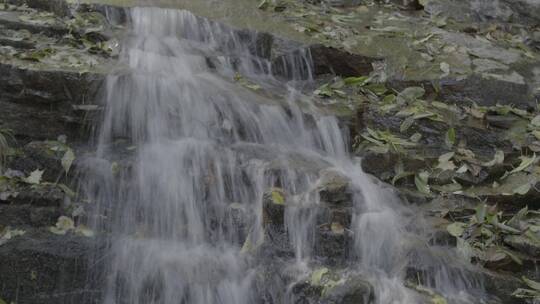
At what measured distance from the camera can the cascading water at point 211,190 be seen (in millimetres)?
3871

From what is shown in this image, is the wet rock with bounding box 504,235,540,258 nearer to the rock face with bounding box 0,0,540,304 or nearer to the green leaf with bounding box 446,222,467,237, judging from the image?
the rock face with bounding box 0,0,540,304

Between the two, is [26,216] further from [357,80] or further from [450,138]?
[450,138]

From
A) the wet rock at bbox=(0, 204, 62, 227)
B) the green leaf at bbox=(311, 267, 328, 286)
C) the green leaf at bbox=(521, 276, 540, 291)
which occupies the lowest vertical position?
the green leaf at bbox=(311, 267, 328, 286)

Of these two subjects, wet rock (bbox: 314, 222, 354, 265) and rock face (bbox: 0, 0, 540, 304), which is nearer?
rock face (bbox: 0, 0, 540, 304)

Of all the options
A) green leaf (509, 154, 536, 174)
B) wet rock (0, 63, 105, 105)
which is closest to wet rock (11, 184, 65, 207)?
wet rock (0, 63, 105, 105)

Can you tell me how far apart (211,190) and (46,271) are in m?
1.34

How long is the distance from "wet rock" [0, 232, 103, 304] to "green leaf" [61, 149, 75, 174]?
23.5 inches

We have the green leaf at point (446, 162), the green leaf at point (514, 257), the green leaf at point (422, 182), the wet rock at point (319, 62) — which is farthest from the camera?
the wet rock at point (319, 62)

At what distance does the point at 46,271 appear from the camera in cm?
375

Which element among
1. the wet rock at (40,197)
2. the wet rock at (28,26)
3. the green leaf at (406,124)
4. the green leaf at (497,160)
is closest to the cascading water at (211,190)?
the wet rock at (40,197)

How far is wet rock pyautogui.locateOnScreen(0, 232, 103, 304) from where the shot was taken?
3.69m

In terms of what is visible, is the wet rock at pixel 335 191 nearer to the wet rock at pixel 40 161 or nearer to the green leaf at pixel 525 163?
the green leaf at pixel 525 163

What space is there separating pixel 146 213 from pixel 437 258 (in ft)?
7.21

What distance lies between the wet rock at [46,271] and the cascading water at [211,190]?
0.50 feet
